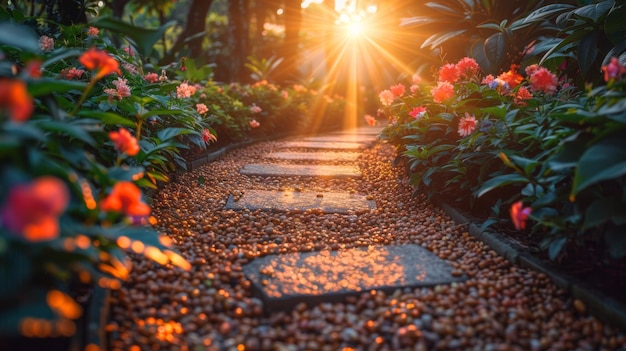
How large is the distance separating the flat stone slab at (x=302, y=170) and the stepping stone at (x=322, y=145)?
0.98 m

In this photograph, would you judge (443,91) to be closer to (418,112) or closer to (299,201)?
(418,112)

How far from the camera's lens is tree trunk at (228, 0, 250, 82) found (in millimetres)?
6879

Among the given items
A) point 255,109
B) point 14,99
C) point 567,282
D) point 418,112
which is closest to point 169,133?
point 14,99

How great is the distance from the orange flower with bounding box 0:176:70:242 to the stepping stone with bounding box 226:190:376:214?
62.1 inches

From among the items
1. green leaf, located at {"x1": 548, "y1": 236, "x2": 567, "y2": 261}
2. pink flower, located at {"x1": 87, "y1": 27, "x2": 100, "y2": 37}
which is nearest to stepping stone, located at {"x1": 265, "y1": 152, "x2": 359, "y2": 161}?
pink flower, located at {"x1": 87, "y1": 27, "x2": 100, "y2": 37}

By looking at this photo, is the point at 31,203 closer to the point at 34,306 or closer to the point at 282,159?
the point at 34,306

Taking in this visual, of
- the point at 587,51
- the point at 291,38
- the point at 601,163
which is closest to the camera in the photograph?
the point at 601,163

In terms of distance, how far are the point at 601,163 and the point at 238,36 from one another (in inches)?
255

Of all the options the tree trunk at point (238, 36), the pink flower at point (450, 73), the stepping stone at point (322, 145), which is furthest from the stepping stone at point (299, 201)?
the tree trunk at point (238, 36)

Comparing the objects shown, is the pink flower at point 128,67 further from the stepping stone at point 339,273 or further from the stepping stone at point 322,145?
the stepping stone at point 322,145

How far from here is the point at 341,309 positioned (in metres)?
1.27

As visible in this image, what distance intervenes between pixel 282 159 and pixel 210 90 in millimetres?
909

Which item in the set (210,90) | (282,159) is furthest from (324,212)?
(210,90)

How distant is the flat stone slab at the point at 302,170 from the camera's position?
10.1 feet
